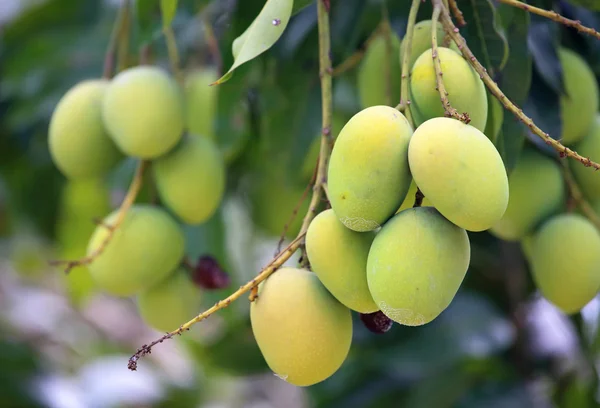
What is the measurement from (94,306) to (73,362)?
1.20m

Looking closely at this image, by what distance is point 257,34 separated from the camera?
630 mm

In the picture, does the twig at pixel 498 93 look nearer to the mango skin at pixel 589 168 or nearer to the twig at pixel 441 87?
the twig at pixel 441 87

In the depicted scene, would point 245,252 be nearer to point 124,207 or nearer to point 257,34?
point 124,207

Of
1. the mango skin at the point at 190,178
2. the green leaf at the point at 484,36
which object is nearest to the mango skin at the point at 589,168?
the green leaf at the point at 484,36

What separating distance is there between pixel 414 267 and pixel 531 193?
291 mm

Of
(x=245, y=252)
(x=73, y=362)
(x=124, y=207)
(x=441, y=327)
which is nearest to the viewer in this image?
(x=124, y=207)

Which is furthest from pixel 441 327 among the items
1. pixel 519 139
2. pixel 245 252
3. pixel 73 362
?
pixel 73 362

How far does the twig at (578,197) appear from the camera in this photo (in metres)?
0.77

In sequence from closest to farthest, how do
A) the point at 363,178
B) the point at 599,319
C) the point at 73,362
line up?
the point at 363,178 → the point at 599,319 → the point at 73,362

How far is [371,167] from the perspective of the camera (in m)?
0.54

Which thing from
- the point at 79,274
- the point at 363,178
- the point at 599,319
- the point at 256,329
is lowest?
Result: the point at 79,274

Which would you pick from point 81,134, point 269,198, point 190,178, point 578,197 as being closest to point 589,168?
point 578,197

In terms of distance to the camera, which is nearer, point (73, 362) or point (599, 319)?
point (599, 319)

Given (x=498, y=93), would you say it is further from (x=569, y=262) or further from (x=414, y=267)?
(x=569, y=262)
